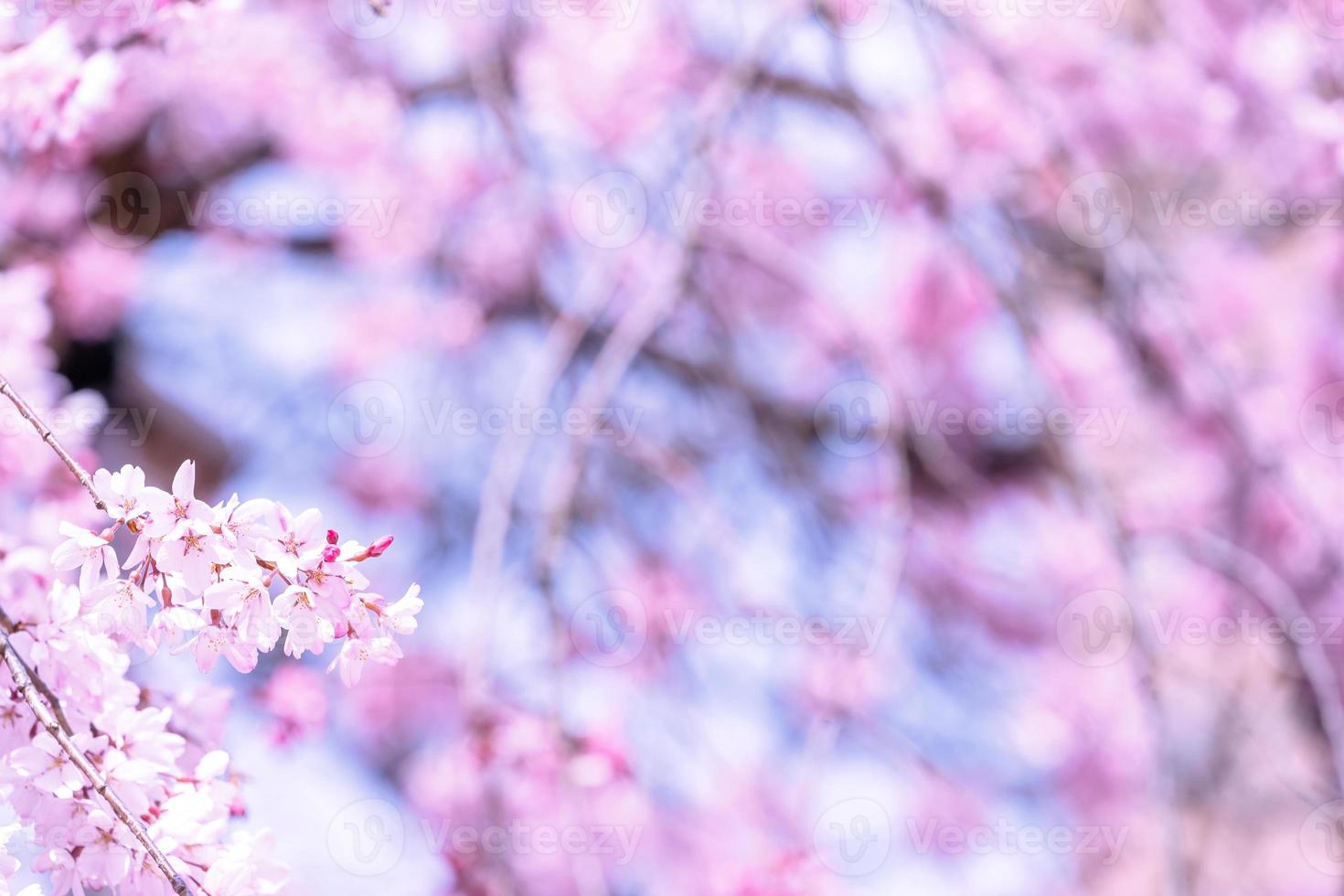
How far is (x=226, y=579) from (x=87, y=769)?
0.15 m

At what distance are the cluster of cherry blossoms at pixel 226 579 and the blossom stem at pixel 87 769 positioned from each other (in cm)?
6

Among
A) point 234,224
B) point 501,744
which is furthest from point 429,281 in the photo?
point 501,744

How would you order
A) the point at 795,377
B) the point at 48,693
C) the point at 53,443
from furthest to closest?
the point at 795,377
the point at 48,693
the point at 53,443

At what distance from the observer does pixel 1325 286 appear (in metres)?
3.64

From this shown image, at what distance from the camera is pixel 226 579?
31.1 inches

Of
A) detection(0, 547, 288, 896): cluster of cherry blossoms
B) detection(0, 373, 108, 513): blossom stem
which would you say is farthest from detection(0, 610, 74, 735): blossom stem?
detection(0, 373, 108, 513): blossom stem

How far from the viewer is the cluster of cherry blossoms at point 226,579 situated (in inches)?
30.8

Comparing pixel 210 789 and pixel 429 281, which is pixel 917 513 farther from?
pixel 210 789

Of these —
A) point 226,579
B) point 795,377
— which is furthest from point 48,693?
point 795,377

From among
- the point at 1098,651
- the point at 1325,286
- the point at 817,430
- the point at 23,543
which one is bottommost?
the point at 1098,651

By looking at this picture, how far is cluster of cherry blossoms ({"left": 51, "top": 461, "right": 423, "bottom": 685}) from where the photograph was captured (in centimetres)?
78

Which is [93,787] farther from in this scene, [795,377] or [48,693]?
[795,377]

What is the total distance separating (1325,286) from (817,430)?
186 cm

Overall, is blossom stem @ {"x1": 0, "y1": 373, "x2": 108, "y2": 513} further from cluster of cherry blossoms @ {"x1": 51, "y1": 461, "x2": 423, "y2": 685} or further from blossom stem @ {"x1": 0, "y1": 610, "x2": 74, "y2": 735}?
blossom stem @ {"x1": 0, "y1": 610, "x2": 74, "y2": 735}
